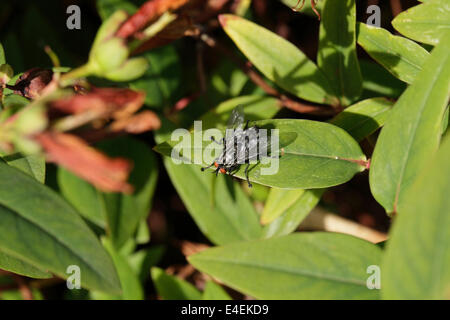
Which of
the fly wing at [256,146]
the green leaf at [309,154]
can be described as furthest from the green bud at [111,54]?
the fly wing at [256,146]

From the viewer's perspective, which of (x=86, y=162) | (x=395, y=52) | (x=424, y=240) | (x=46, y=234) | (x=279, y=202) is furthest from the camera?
(x=279, y=202)

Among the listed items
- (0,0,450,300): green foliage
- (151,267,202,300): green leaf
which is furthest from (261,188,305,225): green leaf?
(151,267,202,300): green leaf

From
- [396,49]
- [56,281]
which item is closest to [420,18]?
[396,49]

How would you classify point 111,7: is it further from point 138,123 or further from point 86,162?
point 86,162

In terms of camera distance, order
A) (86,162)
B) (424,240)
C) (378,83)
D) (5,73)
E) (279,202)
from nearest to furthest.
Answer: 1. (86,162)
2. (424,240)
3. (5,73)
4. (279,202)
5. (378,83)

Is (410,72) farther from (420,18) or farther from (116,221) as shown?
(116,221)

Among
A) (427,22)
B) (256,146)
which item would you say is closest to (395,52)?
(427,22)

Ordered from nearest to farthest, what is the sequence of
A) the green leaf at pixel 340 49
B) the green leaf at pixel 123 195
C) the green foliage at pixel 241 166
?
the green foliage at pixel 241 166
the green leaf at pixel 340 49
the green leaf at pixel 123 195

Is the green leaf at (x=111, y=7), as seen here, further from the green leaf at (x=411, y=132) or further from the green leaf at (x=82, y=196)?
the green leaf at (x=411, y=132)
